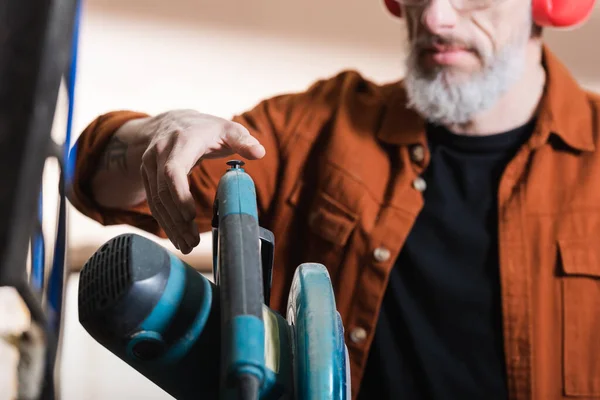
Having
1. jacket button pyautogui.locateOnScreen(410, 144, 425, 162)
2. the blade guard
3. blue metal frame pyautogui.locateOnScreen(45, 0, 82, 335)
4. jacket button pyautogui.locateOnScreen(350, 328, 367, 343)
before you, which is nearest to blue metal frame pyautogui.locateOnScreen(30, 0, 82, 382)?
blue metal frame pyautogui.locateOnScreen(45, 0, 82, 335)

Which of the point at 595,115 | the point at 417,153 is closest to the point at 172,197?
the point at 417,153

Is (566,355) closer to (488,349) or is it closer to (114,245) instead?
(488,349)

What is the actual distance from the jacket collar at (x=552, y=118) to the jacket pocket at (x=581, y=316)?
0.17 meters

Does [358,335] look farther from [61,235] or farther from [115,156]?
[61,235]

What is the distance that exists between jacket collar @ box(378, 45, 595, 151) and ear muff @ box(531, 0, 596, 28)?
0.09 metres

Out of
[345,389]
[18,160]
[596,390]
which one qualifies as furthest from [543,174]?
[18,160]

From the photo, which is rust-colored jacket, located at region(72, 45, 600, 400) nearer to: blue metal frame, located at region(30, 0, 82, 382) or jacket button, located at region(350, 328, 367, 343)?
jacket button, located at region(350, 328, 367, 343)

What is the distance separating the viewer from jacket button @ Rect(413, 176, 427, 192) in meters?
1.03

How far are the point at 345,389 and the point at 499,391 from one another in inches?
24.6

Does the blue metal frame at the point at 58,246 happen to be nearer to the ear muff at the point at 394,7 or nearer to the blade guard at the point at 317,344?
the blade guard at the point at 317,344

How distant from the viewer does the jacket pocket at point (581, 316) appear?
0.94 metres

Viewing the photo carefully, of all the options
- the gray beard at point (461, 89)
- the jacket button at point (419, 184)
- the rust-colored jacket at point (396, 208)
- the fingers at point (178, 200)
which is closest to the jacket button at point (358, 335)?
the rust-colored jacket at point (396, 208)

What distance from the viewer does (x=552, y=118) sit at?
1040 millimetres

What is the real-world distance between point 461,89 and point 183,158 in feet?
1.94
